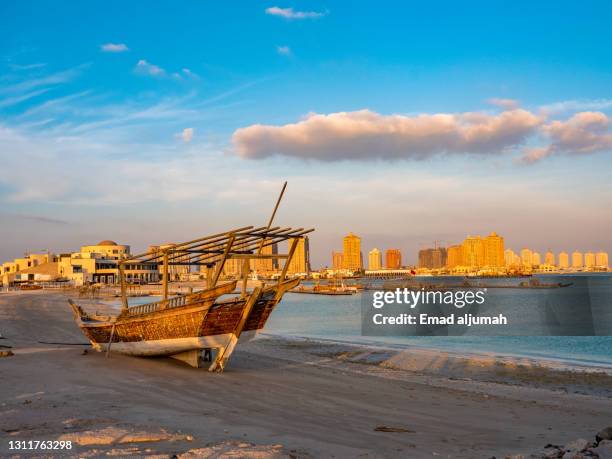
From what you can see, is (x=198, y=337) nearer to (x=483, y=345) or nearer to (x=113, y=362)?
(x=113, y=362)

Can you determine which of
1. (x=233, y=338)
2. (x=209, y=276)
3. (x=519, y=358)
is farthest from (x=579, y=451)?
(x=519, y=358)

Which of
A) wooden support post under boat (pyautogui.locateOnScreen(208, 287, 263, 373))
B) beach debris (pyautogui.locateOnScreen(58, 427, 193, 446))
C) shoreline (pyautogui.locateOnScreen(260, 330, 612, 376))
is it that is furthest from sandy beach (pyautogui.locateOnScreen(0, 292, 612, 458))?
shoreline (pyautogui.locateOnScreen(260, 330, 612, 376))

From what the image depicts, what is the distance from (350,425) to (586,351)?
26.3 meters

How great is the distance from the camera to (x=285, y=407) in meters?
12.1

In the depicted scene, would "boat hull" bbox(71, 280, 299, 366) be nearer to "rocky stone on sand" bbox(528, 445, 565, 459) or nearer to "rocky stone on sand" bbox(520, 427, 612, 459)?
"rocky stone on sand" bbox(528, 445, 565, 459)

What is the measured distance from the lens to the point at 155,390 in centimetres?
1316

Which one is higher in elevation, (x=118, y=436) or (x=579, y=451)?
(x=118, y=436)

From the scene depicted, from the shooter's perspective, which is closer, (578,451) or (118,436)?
(578,451)

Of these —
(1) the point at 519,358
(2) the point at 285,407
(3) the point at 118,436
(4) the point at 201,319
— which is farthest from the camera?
(1) the point at 519,358

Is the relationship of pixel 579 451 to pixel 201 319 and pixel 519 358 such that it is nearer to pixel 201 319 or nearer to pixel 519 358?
pixel 201 319

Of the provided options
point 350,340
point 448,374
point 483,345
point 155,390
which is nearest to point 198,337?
point 155,390

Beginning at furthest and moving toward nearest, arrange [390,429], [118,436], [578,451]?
[390,429]
[118,436]
[578,451]

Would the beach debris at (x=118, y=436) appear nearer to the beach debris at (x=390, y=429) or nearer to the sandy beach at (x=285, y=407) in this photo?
the sandy beach at (x=285, y=407)

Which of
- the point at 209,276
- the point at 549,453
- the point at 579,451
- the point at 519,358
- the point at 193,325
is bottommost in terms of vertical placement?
the point at 519,358
